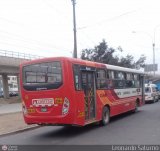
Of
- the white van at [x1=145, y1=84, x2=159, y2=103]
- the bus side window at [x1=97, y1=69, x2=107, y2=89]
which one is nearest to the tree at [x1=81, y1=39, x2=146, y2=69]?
the white van at [x1=145, y1=84, x2=159, y2=103]

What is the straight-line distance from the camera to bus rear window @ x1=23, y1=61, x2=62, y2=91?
40.9 ft

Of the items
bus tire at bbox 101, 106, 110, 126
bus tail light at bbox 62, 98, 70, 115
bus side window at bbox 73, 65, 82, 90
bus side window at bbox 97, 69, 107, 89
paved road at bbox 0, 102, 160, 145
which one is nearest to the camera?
paved road at bbox 0, 102, 160, 145

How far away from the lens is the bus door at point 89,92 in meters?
13.4

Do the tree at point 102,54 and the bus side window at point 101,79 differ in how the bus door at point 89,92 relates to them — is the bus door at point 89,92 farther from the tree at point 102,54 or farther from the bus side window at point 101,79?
the tree at point 102,54

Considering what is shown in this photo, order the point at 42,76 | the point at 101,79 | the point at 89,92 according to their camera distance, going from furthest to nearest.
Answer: the point at 101,79
the point at 89,92
the point at 42,76

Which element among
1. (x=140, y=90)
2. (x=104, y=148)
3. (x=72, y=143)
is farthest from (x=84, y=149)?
(x=140, y=90)

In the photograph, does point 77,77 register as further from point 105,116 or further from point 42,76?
point 105,116

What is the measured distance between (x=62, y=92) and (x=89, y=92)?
1932 millimetres

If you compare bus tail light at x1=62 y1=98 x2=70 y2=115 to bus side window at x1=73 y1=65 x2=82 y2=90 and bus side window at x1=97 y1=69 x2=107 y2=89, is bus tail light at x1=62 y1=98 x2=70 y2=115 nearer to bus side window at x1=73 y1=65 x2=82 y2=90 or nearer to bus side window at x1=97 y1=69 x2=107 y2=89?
bus side window at x1=73 y1=65 x2=82 y2=90

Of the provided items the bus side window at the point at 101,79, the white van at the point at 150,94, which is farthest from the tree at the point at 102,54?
the bus side window at the point at 101,79

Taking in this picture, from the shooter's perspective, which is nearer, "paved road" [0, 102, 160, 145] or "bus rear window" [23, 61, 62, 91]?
"paved road" [0, 102, 160, 145]

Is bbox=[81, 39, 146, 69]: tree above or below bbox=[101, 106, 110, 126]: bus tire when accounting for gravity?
above

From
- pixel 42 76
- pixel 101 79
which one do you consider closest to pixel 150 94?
pixel 101 79

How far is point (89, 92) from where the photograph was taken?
13820 mm
